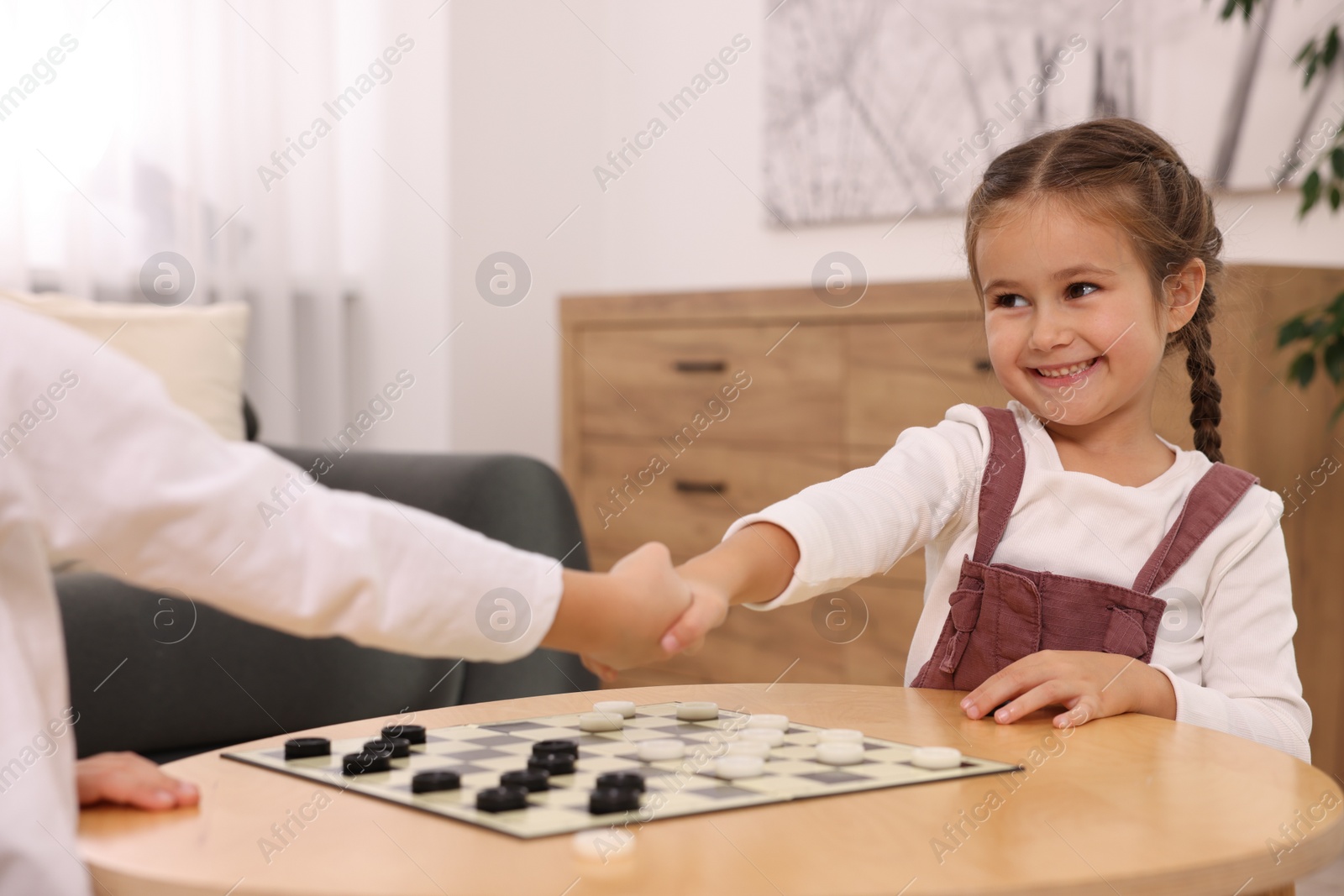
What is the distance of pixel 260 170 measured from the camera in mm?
3266

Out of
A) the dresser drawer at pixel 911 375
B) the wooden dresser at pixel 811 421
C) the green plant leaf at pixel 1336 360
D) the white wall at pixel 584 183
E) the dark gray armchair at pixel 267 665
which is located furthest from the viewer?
the white wall at pixel 584 183

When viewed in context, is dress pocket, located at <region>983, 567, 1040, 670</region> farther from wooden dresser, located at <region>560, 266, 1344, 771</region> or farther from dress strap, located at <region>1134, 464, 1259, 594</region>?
wooden dresser, located at <region>560, 266, 1344, 771</region>

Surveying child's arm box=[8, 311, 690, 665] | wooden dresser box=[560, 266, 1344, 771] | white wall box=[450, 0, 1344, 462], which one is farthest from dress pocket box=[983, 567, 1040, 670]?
white wall box=[450, 0, 1344, 462]

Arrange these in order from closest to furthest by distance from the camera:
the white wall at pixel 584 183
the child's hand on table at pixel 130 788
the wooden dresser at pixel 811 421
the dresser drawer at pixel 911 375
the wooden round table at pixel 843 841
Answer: the wooden round table at pixel 843 841, the child's hand on table at pixel 130 788, the wooden dresser at pixel 811 421, the dresser drawer at pixel 911 375, the white wall at pixel 584 183

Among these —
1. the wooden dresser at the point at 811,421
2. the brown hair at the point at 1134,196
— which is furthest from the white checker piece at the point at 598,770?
the wooden dresser at the point at 811,421

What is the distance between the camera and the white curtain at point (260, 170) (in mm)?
2865

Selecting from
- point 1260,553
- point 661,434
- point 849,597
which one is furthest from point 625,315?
point 1260,553

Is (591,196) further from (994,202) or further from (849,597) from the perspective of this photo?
(994,202)

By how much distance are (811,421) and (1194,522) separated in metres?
1.63

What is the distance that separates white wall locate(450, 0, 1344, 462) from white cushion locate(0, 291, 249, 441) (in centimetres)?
114

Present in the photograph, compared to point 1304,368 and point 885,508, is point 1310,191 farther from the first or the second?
point 885,508

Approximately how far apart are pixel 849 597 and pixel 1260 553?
1.58 meters

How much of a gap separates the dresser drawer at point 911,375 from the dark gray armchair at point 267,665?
0.88 m

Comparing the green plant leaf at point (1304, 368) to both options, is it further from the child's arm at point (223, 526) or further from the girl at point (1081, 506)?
the child's arm at point (223, 526)
